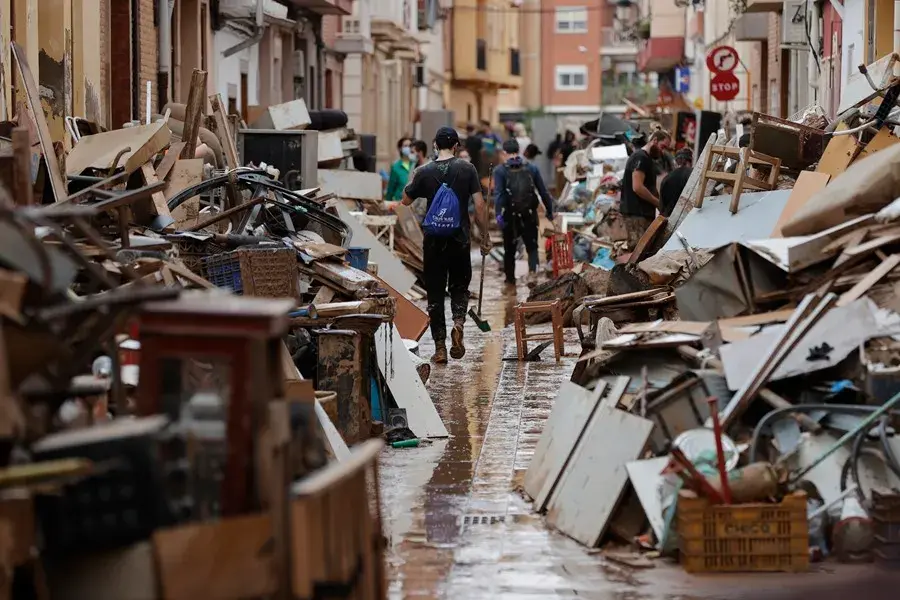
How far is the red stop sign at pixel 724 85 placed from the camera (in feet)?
91.9

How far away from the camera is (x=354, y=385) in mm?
10430

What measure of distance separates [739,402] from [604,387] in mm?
878

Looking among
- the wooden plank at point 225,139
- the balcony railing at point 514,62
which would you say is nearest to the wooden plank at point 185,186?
the wooden plank at point 225,139

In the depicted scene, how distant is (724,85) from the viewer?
92.3 ft

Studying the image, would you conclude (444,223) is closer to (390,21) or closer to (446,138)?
(446,138)

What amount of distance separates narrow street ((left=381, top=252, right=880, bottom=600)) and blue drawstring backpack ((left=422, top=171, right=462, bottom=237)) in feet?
5.14

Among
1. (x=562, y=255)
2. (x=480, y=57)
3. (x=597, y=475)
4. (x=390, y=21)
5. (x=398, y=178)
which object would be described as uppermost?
(x=480, y=57)

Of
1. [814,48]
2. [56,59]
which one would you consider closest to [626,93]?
[814,48]

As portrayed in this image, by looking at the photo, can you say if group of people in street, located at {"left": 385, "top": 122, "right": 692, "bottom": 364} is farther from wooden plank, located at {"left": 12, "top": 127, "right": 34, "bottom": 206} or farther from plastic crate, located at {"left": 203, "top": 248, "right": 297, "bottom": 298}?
wooden plank, located at {"left": 12, "top": 127, "right": 34, "bottom": 206}

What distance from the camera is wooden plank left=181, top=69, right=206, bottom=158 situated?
15.4m

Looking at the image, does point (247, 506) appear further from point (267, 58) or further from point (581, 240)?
point (267, 58)

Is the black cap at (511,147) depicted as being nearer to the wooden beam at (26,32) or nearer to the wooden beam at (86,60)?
the wooden beam at (86,60)

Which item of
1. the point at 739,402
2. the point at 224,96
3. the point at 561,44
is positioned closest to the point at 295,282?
the point at 739,402

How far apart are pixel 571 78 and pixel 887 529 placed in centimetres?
8392
